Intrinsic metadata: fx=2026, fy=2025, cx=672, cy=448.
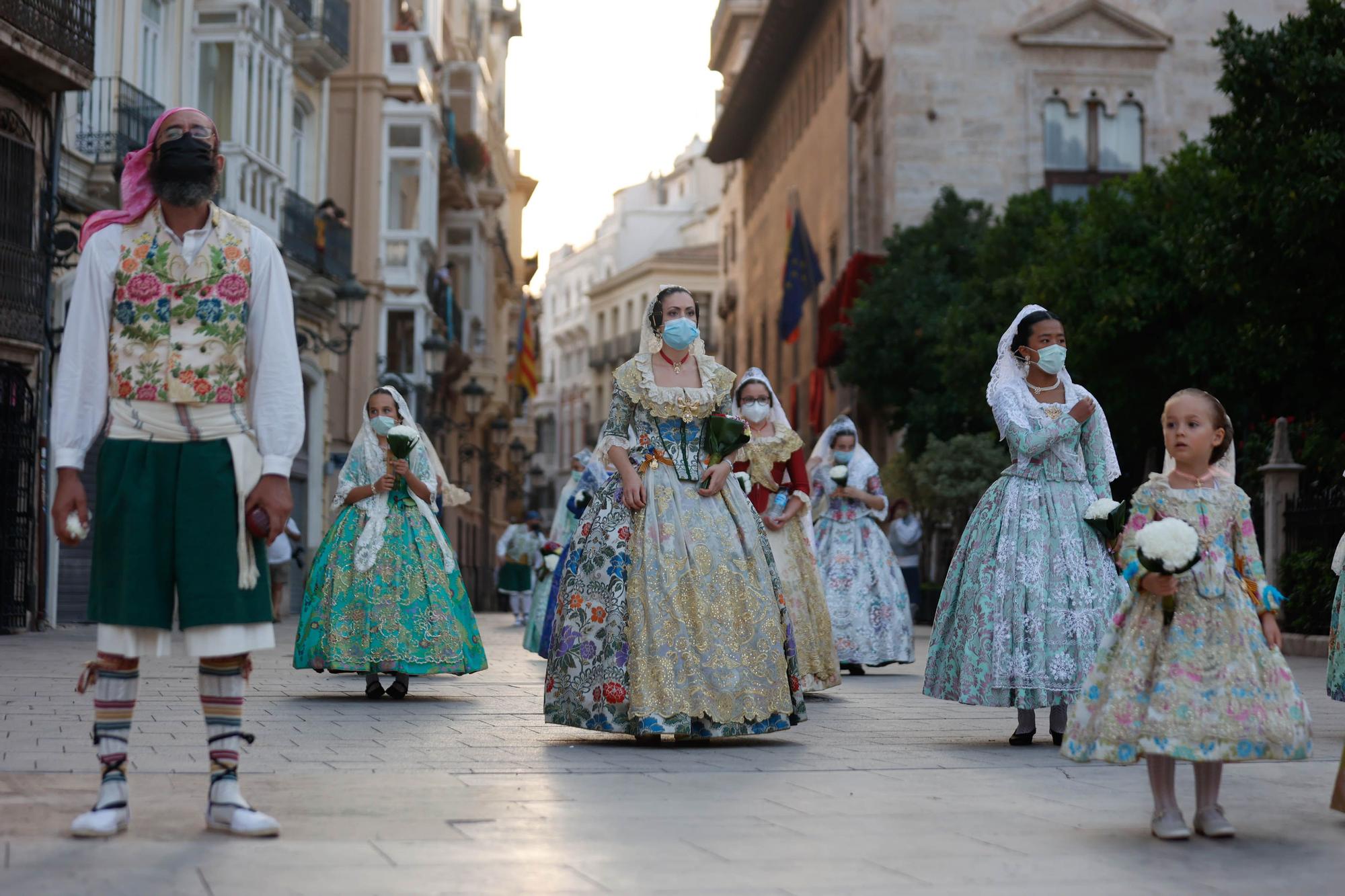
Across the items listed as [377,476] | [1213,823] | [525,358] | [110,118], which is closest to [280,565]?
[110,118]

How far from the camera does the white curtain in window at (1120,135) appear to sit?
38.1 meters

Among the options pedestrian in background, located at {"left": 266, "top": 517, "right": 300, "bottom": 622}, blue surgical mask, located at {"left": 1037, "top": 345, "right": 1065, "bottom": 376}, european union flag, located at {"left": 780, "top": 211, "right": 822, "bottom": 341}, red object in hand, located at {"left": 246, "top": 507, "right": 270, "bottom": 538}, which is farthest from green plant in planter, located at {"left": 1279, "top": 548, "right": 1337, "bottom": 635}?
european union flag, located at {"left": 780, "top": 211, "right": 822, "bottom": 341}

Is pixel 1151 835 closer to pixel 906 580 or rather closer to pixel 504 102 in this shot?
pixel 906 580

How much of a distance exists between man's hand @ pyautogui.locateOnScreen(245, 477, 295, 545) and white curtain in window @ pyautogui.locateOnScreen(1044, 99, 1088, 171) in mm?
33269

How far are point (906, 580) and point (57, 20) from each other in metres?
13.6

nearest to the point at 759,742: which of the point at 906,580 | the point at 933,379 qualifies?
the point at 906,580

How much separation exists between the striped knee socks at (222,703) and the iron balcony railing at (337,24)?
2871 centimetres

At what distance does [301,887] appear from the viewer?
507 centimetres

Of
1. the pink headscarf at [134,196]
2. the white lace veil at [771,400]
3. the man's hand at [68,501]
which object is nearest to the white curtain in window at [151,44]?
the white lace veil at [771,400]

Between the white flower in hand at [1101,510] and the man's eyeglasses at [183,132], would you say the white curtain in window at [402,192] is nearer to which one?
the white flower in hand at [1101,510]

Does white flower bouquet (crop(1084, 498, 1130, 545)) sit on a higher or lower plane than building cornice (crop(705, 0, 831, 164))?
lower

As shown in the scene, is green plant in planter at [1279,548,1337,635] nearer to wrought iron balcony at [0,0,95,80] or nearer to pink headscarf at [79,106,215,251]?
wrought iron balcony at [0,0,95,80]

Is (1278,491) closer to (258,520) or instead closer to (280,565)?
(280,565)

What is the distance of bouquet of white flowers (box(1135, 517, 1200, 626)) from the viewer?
6305mm
